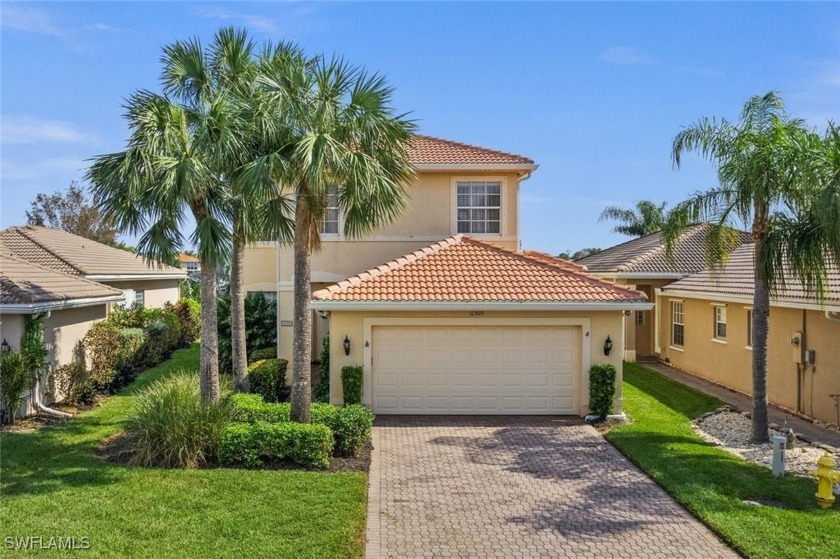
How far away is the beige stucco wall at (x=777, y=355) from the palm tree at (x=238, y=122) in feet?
44.7

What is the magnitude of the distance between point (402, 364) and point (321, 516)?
21.9ft

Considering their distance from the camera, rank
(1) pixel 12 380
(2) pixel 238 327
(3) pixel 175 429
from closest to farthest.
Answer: (3) pixel 175 429
(1) pixel 12 380
(2) pixel 238 327

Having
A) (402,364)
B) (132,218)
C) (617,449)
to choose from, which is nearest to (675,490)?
(617,449)

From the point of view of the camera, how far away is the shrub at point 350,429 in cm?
1096

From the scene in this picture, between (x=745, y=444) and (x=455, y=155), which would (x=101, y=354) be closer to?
(x=455, y=155)

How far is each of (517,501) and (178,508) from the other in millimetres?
5278

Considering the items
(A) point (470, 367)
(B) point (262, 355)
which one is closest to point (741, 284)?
(A) point (470, 367)

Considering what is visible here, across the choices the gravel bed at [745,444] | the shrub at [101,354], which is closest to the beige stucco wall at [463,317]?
the gravel bed at [745,444]

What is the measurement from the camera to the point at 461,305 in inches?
547

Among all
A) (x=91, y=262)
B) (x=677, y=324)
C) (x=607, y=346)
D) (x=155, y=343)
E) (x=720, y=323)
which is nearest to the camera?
(x=607, y=346)

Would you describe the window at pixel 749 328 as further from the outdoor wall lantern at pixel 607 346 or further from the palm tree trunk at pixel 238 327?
the palm tree trunk at pixel 238 327

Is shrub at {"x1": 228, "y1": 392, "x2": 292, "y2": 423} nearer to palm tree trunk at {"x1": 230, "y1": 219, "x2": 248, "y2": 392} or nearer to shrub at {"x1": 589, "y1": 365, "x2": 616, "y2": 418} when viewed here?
palm tree trunk at {"x1": 230, "y1": 219, "x2": 248, "y2": 392}

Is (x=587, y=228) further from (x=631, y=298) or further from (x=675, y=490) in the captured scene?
(x=675, y=490)

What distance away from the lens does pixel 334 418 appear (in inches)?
440
